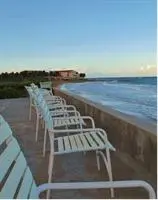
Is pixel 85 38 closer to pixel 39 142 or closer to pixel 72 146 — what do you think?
pixel 39 142

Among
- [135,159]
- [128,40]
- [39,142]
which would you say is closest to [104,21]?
[128,40]

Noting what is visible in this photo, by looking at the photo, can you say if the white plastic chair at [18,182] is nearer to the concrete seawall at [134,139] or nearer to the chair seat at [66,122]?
the concrete seawall at [134,139]

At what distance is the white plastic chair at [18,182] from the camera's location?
1.53m

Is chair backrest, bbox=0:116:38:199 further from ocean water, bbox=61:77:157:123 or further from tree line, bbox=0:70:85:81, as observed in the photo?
tree line, bbox=0:70:85:81

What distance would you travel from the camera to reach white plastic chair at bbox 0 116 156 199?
5.02 ft

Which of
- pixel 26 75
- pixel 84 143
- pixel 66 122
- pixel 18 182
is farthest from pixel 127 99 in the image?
pixel 26 75

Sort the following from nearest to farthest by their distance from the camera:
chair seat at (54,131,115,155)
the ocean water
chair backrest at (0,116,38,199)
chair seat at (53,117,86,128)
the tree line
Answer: chair backrest at (0,116,38,199) → chair seat at (54,131,115,155) → chair seat at (53,117,86,128) → the ocean water → the tree line

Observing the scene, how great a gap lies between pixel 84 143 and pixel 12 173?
5.00 ft

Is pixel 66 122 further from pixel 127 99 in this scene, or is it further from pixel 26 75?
pixel 26 75

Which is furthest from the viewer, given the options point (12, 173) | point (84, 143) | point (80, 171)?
point (80, 171)

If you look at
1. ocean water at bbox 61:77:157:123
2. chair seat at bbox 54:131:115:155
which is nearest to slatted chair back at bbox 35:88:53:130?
chair seat at bbox 54:131:115:155

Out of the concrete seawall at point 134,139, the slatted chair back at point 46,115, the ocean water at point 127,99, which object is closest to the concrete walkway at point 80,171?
the concrete seawall at point 134,139

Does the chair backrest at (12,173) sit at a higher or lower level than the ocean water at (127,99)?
higher

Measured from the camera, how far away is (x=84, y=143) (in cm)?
312
